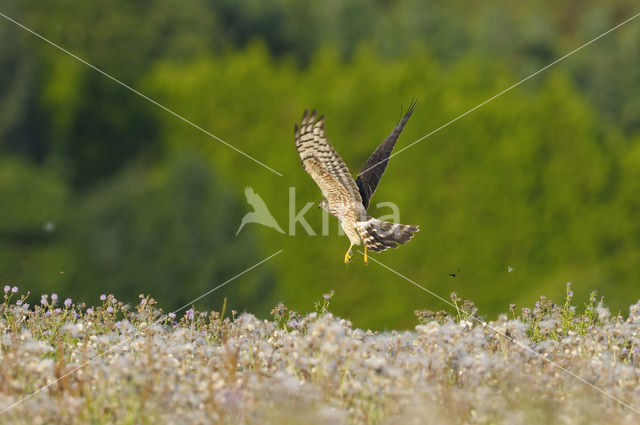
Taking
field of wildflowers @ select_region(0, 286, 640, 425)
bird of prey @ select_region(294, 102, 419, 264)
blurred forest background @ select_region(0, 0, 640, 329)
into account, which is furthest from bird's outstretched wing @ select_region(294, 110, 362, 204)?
blurred forest background @ select_region(0, 0, 640, 329)

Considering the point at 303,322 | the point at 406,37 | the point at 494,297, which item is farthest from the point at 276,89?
the point at 303,322

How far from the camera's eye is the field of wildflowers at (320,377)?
399 centimetres

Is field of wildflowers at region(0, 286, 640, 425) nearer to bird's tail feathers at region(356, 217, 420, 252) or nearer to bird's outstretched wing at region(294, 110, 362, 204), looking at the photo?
bird's tail feathers at region(356, 217, 420, 252)

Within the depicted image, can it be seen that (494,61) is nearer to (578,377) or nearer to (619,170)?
(619,170)

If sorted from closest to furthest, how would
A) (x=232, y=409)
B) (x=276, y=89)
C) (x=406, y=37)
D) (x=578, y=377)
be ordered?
(x=232, y=409) < (x=578, y=377) < (x=276, y=89) < (x=406, y=37)

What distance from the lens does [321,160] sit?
6.45 meters

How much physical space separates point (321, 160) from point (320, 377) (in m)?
2.43

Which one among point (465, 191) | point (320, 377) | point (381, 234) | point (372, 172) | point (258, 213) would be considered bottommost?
point (320, 377)

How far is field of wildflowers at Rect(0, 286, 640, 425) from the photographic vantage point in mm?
3994

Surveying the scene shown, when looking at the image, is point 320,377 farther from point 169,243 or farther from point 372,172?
point 169,243

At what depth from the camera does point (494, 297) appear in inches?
693

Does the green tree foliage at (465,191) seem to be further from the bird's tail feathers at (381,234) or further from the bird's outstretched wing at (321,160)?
the bird's outstretched wing at (321,160)

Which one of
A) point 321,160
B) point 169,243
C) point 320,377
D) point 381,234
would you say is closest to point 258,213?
point 169,243

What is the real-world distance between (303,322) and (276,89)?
16160 millimetres
